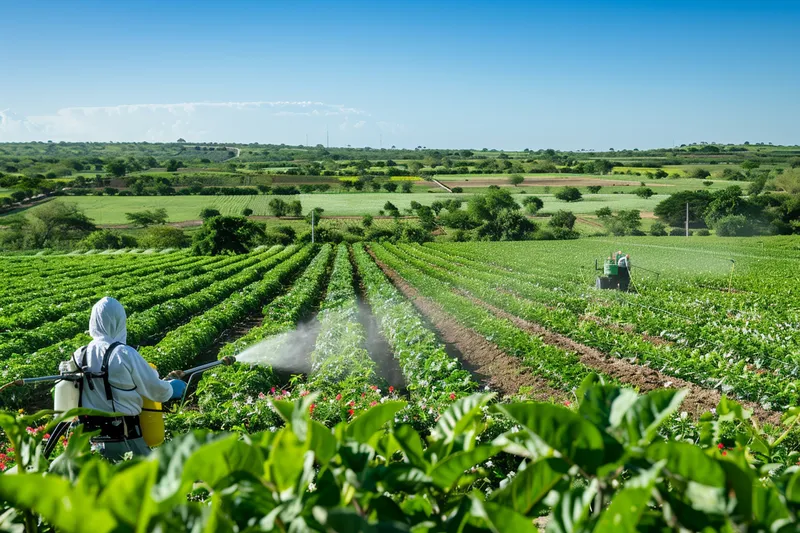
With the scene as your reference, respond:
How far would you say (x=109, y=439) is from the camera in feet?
13.1

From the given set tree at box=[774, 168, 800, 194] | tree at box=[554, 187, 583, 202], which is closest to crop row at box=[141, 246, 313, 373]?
tree at box=[774, 168, 800, 194]

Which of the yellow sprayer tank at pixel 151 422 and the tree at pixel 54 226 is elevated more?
the yellow sprayer tank at pixel 151 422

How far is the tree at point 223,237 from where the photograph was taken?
5016 centimetres

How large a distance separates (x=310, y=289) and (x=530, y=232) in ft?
154

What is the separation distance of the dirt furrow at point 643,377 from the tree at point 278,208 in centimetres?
6392

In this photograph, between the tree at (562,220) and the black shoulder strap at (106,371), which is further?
the tree at (562,220)

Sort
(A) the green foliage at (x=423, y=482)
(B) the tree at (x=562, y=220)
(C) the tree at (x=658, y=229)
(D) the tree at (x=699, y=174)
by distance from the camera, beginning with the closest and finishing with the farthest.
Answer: (A) the green foliage at (x=423, y=482) → (C) the tree at (x=658, y=229) → (B) the tree at (x=562, y=220) → (D) the tree at (x=699, y=174)

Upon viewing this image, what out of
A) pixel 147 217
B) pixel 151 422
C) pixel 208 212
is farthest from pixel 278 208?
pixel 151 422

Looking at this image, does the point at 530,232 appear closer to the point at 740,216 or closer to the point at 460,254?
the point at 740,216

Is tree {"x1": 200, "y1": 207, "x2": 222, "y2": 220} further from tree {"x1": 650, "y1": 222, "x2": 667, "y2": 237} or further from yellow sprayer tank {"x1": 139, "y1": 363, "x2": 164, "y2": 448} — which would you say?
yellow sprayer tank {"x1": 139, "y1": 363, "x2": 164, "y2": 448}

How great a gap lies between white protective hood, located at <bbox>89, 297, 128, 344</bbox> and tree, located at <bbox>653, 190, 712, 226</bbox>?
68165mm

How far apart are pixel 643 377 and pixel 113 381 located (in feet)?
28.7

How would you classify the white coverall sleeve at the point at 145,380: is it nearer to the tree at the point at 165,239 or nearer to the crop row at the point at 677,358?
the crop row at the point at 677,358

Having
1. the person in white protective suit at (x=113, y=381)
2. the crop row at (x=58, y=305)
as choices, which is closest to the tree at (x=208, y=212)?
the crop row at (x=58, y=305)
